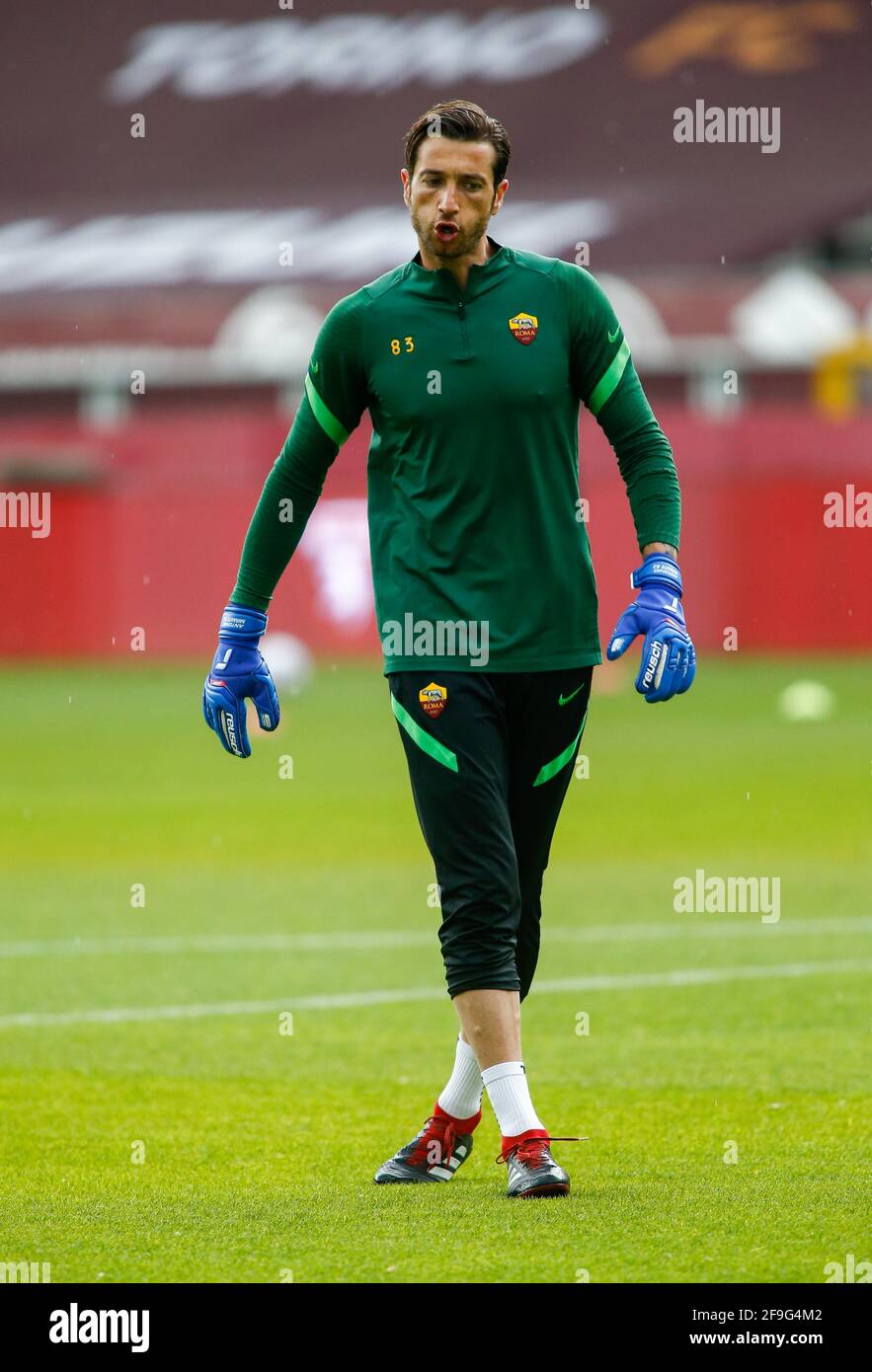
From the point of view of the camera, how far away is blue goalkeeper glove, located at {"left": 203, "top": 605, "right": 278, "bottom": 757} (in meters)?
5.52

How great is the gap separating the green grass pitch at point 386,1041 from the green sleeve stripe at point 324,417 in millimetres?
1830

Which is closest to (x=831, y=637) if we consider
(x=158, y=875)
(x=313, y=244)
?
(x=313, y=244)

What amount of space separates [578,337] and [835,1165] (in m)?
2.10

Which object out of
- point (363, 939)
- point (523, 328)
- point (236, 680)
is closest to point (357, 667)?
point (363, 939)

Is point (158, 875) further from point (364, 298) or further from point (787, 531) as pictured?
point (787, 531)

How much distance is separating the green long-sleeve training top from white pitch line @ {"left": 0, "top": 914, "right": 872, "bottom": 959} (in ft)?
13.9

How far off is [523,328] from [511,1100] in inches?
72.1

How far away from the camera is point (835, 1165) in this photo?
5277 millimetres

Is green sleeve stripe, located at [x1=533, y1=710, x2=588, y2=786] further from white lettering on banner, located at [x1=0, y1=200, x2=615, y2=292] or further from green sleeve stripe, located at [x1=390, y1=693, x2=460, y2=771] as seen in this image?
white lettering on banner, located at [x1=0, y1=200, x2=615, y2=292]

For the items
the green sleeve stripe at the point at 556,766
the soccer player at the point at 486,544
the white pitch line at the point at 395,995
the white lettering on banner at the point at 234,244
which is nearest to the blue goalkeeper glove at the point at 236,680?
the soccer player at the point at 486,544

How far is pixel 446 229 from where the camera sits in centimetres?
512

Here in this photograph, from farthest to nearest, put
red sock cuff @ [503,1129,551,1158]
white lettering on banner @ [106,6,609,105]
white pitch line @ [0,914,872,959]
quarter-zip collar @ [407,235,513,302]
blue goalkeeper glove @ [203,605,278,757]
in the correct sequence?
white lettering on banner @ [106,6,609,105], white pitch line @ [0,914,872,959], blue goalkeeper glove @ [203,605,278,757], quarter-zip collar @ [407,235,513,302], red sock cuff @ [503,1129,551,1158]

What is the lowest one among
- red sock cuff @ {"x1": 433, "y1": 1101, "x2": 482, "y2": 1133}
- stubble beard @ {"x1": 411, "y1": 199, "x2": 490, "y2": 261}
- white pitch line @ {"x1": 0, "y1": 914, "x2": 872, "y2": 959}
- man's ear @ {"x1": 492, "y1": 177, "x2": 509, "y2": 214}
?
red sock cuff @ {"x1": 433, "y1": 1101, "x2": 482, "y2": 1133}

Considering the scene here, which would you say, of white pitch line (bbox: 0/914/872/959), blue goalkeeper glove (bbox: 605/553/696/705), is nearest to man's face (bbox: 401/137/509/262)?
blue goalkeeper glove (bbox: 605/553/696/705)
